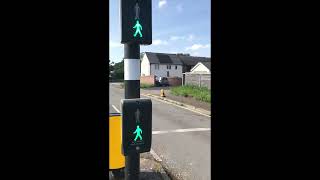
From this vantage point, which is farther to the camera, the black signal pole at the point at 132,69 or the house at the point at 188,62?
the house at the point at 188,62

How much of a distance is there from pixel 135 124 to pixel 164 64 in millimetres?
53404

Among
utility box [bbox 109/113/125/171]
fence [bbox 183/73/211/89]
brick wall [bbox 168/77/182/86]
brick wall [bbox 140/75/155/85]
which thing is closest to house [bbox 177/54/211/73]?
brick wall [bbox 140/75/155/85]

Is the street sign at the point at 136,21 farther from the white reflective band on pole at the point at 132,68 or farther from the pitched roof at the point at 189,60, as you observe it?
the pitched roof at the point at 189,60

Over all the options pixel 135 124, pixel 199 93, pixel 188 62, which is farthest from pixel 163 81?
pixel 135 124

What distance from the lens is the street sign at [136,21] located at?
2256mm

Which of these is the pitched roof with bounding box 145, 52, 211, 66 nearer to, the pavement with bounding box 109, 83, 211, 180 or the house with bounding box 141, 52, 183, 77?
the house with bounding box 141, 52, 183, 77

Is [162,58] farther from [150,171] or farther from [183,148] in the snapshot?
[150,171]

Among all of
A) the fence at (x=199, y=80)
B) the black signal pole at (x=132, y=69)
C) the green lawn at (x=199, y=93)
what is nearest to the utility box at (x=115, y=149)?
the black signal pole at (x=132, y=69)

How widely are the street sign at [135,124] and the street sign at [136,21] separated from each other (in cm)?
57

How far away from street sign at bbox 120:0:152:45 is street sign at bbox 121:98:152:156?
0.57m
